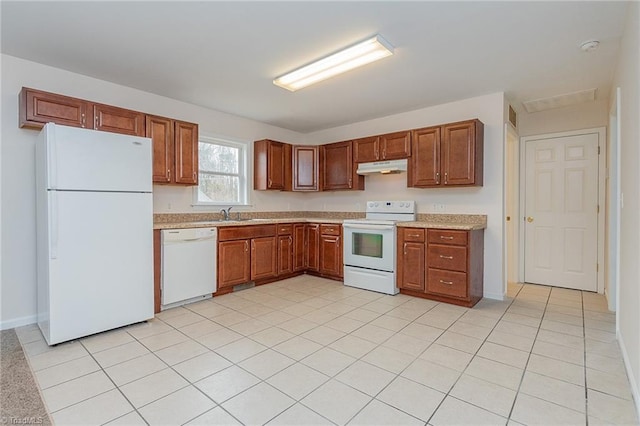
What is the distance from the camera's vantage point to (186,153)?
3.93 m

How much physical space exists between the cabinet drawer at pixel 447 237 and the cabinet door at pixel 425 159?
69cm

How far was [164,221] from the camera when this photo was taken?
13.2ft

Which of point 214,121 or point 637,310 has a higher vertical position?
point 214,121

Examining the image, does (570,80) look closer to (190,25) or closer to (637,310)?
(637,310)

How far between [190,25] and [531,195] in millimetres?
4716

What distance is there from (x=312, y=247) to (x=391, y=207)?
139cm

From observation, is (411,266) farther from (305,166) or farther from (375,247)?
(305,166)

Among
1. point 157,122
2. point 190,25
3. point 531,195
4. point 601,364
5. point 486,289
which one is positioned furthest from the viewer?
point 531,195

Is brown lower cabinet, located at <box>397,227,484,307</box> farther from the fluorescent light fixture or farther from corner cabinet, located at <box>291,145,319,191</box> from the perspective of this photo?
the fluorescent light fixture

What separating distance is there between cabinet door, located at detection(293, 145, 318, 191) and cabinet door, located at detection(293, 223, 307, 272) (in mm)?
733

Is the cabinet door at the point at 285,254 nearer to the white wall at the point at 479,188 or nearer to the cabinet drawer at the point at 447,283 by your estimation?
the white wall at the point at 479,188

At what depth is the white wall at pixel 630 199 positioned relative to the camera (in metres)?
1.92

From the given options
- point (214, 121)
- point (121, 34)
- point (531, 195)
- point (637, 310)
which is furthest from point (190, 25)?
point (531, 195)

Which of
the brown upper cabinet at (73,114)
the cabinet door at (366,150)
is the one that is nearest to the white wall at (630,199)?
the cabinet door at (366,150)
